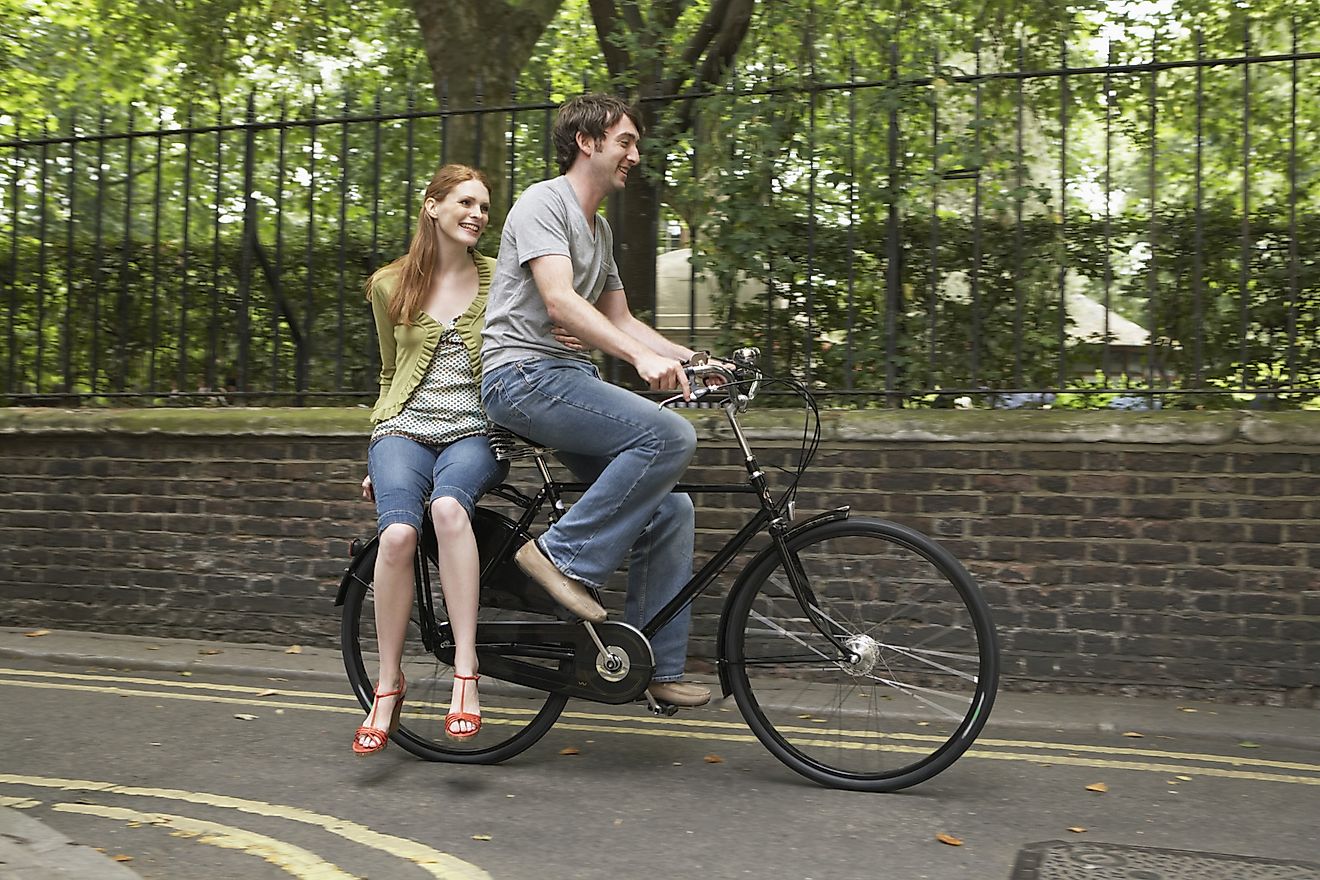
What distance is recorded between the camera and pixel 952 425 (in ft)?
18.6

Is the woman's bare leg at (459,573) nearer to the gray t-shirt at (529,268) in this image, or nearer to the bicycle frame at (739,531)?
the bicycle frame at (739,531)

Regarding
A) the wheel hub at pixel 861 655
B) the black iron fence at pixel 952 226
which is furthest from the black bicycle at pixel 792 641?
the black iron fence at pixel 952 226

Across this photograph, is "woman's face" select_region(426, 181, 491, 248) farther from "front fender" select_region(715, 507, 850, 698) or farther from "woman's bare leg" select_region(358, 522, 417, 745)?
"front fender" select_region(715, 507, 850, 698)

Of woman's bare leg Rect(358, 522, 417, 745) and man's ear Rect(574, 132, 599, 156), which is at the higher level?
man's ear Rect(574, 132, 599, 156)

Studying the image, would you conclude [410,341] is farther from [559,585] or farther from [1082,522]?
[1082,522]

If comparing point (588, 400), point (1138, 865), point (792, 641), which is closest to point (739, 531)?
point (792, 641)

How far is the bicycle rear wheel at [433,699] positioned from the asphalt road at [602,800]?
0.27 feet

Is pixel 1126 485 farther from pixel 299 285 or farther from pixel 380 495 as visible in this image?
pixel 299 285

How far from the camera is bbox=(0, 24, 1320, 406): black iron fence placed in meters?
5.74

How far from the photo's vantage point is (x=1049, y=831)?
3779 millimetres

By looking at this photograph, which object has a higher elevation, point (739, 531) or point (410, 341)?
point (410, 341)

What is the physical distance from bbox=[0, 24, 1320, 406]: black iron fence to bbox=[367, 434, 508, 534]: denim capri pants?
2.03 m

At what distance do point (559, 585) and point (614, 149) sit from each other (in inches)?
56.3

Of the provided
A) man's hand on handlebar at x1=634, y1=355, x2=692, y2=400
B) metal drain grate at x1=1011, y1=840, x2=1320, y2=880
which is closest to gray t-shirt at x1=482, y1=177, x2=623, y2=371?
man's hand on handlebar at x1=634, y1=355, x2=692, y2=400
